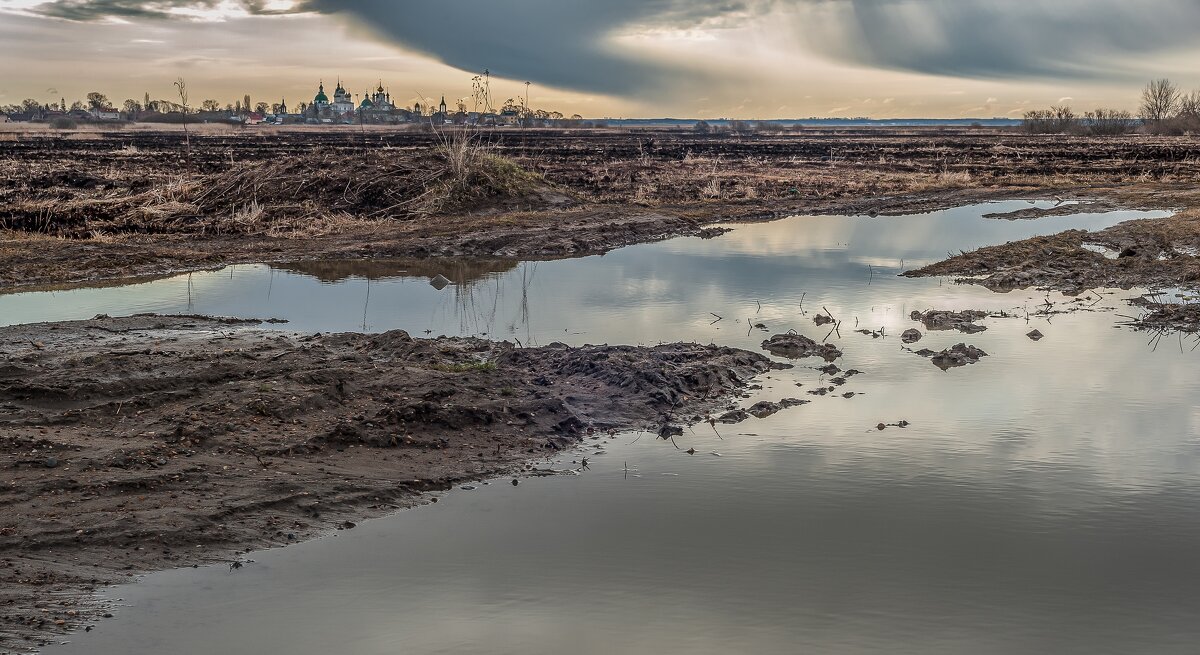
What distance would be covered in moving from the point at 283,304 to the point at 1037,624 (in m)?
11.7

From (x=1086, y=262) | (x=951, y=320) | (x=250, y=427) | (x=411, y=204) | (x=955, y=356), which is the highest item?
(x=411, y=204)

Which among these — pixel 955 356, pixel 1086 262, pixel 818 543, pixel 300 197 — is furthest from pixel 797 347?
pixel 300 197

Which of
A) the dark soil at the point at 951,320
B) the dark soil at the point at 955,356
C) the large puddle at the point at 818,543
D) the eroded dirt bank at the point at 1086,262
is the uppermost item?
the eroded dirt bank at the point at 1086,262

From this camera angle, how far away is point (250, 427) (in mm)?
8258

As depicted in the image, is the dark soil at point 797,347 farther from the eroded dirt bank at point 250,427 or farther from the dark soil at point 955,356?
the dark soil at point 955,356

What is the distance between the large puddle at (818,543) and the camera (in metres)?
5.73

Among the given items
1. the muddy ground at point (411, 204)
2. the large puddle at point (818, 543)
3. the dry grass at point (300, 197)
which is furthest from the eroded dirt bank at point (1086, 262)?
the dry grass at point (300, 197)

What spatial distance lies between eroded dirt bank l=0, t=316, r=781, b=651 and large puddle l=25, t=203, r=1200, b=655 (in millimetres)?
344

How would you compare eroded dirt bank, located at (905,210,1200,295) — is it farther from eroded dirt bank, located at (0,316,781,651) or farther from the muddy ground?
eroded dirt bank, located at (0,316,781,651)

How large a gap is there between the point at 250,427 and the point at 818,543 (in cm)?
446

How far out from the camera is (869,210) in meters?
29.1

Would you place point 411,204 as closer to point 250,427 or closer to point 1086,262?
point 1086,262

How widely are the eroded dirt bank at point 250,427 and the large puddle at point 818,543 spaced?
1.13 feet

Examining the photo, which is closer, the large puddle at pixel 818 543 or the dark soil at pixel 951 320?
the large puddle at pixel 818 543
